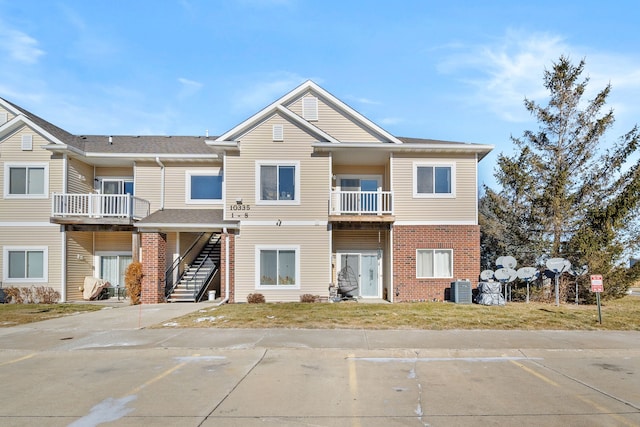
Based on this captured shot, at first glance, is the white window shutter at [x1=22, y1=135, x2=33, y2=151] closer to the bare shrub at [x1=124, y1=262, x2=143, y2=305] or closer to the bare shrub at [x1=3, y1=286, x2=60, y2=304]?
→ the bare shrub at [x1=3, y1=286, x2=60, y2=304]

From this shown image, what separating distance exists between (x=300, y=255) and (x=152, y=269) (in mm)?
5982

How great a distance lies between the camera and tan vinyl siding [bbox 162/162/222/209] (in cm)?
2103

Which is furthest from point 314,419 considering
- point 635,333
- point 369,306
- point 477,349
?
point 369,306

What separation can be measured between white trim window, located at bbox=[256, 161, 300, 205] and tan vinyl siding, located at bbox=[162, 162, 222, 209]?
2.99m

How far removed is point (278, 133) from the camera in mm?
18953

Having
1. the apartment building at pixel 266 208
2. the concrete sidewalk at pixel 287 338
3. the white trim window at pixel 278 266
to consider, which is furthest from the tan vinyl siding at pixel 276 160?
the concrete sidewalk at pixel 287 338

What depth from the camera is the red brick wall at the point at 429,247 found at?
1897cm

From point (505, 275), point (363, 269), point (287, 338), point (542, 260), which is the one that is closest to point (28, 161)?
point (363, 269)

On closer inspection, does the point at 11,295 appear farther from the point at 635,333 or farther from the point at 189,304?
the point at 635,333

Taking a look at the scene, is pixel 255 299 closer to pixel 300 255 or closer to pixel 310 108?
pixel 300 255

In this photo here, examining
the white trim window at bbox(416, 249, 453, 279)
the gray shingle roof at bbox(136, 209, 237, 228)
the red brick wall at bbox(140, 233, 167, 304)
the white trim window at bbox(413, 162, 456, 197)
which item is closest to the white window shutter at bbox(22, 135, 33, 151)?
the gray shingle roof at bbox(136, 209, 237, 228)

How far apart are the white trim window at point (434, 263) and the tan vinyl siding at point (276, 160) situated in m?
4.48

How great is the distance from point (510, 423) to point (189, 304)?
48.2 feet

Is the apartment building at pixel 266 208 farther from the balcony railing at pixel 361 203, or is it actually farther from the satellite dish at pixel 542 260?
the satellite dish at pixel 542 260
